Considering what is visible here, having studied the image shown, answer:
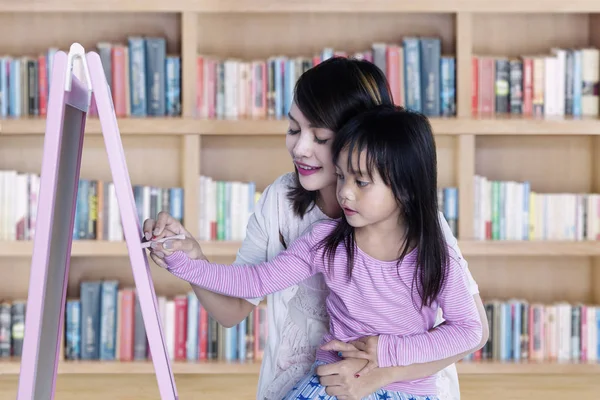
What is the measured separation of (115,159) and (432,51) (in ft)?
5.79

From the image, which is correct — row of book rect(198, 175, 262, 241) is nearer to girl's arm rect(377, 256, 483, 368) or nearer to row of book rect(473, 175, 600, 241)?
row of book rect(473, 175, 600, 241)

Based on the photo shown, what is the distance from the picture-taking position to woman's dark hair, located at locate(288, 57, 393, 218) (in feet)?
4.89

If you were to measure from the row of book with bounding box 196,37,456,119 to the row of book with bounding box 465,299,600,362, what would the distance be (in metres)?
0.72

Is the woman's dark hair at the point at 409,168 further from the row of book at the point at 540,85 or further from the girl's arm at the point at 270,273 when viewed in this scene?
the row of book at the point at 540,85

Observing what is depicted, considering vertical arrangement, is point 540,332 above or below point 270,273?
below

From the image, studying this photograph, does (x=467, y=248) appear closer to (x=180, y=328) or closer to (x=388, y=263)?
(x=180, y=328)

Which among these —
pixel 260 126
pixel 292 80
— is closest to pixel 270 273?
pixel 260 126

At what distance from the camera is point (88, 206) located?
2818 mm

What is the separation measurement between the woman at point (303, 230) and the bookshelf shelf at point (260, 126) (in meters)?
1.00

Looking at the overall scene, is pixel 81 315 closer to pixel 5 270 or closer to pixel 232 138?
pixel 5 270

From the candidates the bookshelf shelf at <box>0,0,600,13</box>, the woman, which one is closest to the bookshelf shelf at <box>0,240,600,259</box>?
the bookshelf shelf at <box>0,0,600,13</box>

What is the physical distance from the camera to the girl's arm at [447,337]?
4.64ft

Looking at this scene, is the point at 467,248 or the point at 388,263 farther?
the point at 467,248

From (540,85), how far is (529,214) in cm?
43
